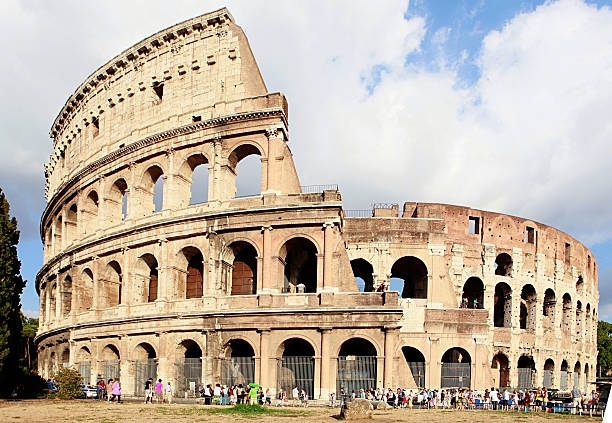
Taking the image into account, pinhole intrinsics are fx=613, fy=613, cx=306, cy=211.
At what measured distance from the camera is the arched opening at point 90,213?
30.7 meters

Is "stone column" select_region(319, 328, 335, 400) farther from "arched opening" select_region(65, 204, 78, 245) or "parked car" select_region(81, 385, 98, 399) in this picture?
"arched opening" select_region(65, 204, 78, 245)

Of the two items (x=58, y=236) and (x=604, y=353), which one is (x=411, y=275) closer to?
(x=58, y=236)

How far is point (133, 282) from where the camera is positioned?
26.4 m

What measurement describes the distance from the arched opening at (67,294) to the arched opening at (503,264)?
22730mm

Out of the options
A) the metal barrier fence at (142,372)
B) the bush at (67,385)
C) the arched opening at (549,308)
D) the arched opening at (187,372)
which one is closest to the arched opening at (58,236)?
the metal barrier fence at (142,372)

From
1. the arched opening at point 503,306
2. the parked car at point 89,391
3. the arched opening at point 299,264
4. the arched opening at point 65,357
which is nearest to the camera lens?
the arched opening at point 299,264

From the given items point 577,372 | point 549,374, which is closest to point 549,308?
point 549,374

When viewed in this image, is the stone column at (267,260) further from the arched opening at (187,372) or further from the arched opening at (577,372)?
the arched opening at (577,372)

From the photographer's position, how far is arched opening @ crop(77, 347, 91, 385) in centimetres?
2698

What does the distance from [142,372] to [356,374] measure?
8.93 metres

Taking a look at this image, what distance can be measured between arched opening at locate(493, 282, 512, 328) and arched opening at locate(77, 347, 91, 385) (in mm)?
21214

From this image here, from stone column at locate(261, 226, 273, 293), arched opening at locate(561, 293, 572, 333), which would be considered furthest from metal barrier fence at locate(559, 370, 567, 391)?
stone column at locate(261, 226, 273, 293)

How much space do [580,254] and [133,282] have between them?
27.7 m

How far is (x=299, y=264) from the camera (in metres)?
25.9
